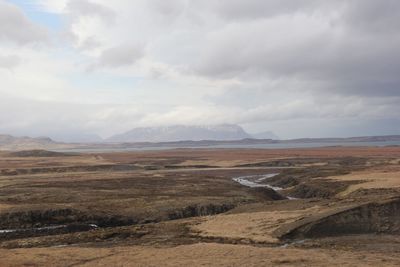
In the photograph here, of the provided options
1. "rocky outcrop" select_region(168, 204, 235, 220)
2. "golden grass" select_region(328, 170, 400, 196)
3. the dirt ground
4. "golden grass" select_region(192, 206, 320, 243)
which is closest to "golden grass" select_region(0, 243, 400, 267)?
the dirt ground

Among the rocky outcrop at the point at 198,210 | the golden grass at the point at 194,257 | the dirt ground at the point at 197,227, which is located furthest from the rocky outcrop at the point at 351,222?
the rocky outcrop at the point at 198,210

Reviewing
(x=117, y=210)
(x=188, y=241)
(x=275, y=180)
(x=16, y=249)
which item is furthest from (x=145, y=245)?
(x=275, y=180)

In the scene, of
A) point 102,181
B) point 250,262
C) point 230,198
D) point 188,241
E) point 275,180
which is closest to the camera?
point 250,262

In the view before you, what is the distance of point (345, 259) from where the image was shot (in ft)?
68.9

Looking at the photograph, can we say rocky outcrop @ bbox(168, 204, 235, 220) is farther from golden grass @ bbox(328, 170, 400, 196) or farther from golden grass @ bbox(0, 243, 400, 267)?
golden grass @ bbox(0, 243, 400, 267)

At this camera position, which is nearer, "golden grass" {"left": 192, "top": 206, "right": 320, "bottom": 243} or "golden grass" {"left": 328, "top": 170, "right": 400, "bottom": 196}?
"golden grass" {"left": 192, "top": 206, "right": 320, "bottom": 243}

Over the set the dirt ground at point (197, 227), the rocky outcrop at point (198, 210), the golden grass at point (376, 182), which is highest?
the golden grass at point (376, 182)

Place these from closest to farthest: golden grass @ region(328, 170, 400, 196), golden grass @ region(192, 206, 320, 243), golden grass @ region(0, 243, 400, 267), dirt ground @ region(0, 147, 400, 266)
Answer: golden grass @ region(0, 243, 400, 267)
dirt ground @ region(0, 147, 400, 266)
golden grass @ region(192, 206, 320, 243)
golden grass @ region(328, 170, 400, 196)

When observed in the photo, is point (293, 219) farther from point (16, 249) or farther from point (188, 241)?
point (16, 249)

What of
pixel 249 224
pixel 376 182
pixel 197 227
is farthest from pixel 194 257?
pixel 376 182

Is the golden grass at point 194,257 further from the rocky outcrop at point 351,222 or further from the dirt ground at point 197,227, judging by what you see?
the rocky outcrop at point 351,222

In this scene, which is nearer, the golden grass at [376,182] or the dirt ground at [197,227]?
the dirt ground at [197,227]

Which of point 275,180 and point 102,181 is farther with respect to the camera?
point 275,180

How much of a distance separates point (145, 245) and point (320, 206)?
14.0m
